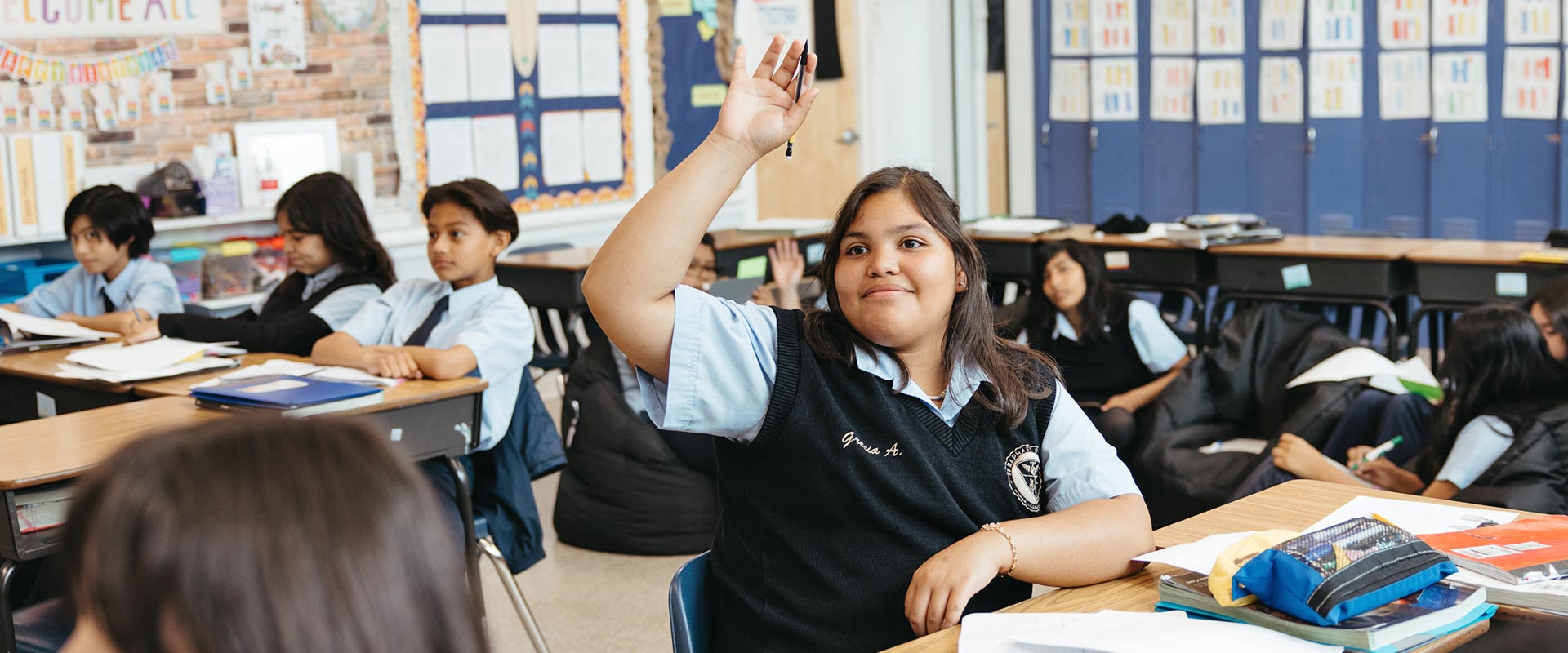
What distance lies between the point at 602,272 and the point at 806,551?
1.30ft

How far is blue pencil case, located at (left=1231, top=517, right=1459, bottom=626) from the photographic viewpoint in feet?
4.29

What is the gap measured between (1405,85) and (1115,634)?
607cm

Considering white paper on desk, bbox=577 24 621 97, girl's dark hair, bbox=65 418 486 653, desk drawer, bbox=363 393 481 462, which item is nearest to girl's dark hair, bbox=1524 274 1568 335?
desk drawer, bbox=363 393 481 462

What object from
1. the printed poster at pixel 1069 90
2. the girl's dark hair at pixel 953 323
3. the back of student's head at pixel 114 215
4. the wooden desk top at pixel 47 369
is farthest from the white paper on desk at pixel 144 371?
the printed poster at pixel 1069 90

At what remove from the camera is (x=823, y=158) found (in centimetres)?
783

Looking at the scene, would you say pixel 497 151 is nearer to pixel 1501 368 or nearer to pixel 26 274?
pixel 26 274

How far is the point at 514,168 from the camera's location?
625cm

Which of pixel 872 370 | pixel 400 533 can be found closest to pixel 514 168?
pixel 872 370

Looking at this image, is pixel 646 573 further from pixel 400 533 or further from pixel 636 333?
pixel 400 533

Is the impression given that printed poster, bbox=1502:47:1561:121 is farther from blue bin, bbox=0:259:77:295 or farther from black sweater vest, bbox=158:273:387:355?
blue bin, bbox=0:259:77:295

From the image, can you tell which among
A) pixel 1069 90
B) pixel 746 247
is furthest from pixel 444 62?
pixel 1069 90

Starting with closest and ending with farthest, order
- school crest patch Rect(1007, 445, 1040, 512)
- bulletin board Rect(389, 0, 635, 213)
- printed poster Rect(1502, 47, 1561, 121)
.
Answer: school crest patch Rect(1007, 445, 1040, 512) → bulletin board Rect(389, 0, 635, 213) → printed poster Rect(1502, 47, 1561, 121)

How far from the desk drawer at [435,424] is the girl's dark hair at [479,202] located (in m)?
0.48

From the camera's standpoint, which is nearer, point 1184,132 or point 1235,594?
point 1235,594
